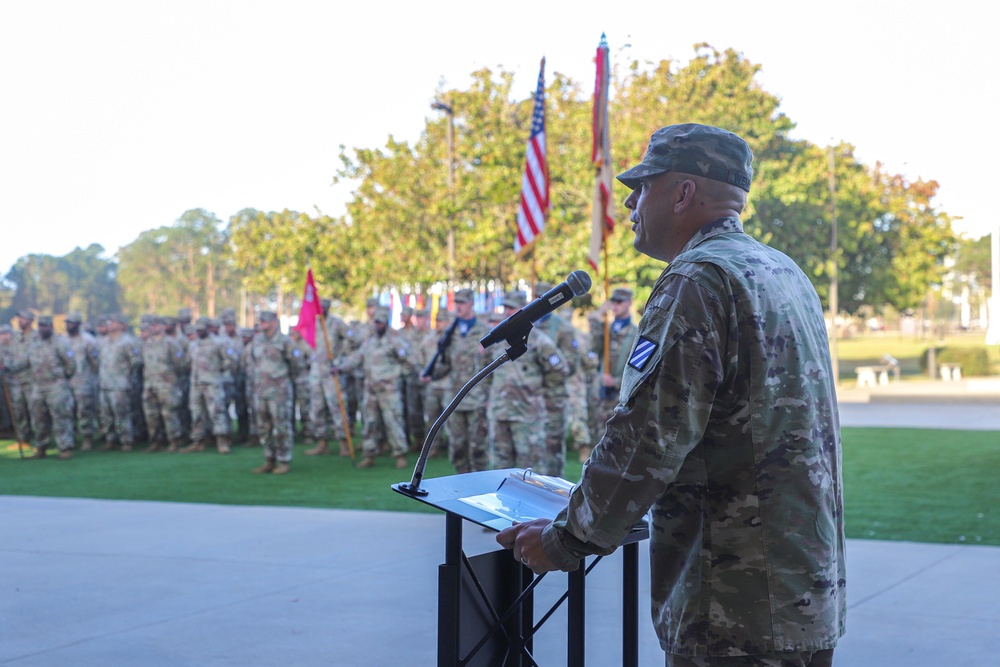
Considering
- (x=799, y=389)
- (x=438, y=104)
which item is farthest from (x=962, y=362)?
(x=799, y=389)

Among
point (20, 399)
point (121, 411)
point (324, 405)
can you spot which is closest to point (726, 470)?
point (324, 405)

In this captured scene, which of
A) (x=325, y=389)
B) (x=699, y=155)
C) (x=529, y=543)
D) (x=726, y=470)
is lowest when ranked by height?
(x=325, y=389)

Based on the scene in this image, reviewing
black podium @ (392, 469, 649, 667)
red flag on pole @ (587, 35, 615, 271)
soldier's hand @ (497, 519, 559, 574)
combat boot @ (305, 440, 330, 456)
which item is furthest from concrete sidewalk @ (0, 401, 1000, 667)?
combat boot @ (305, 440, 330, 456)

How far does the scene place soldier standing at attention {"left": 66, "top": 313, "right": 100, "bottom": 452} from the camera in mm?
17516

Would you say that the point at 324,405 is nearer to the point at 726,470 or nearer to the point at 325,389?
the point at 325,389

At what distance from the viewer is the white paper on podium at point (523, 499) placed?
2.91 meters

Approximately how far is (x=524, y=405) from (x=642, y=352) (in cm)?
685

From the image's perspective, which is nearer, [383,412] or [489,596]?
[489,596]

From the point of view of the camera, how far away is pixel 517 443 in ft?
30.3

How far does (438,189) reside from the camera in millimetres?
27688

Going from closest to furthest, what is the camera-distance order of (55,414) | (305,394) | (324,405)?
(55,414), (324,405), (305,394)

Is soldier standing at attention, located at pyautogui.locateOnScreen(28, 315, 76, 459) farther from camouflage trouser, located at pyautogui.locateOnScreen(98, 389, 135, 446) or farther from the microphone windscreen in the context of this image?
the microphone windscreen

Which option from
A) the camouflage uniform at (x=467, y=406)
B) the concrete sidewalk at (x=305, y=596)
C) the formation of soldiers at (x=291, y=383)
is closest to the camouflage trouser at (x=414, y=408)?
the formation of soldiers at (x=291, y=383)

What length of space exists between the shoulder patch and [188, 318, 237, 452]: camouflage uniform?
48.0ft
